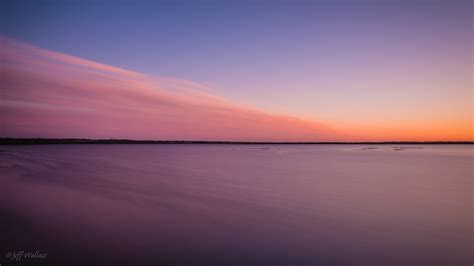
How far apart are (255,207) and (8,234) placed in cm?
634

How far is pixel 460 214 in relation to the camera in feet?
30.8

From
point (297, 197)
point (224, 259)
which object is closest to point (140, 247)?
point (224, 259)

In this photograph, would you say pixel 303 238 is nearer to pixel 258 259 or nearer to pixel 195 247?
pixel 258 259

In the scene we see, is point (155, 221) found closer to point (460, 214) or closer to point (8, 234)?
point (8, 234)

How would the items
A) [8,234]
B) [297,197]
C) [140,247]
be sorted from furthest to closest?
[297,197] < [8,234] < [140,247]

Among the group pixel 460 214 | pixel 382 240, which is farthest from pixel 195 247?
pixel 460 214

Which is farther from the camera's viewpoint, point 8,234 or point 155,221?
point 155,221

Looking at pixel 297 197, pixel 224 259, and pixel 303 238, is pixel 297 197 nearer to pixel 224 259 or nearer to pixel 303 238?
pixel 303 238

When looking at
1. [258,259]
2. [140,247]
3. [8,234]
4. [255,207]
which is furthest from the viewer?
[255,207]

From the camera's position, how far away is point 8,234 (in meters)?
6.73

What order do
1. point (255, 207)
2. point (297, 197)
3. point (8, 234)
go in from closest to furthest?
point (8, 234), point (255, 207), point (297, 197)

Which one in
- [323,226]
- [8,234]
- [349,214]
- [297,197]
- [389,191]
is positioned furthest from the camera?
[389,191]

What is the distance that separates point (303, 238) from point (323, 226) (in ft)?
4.08

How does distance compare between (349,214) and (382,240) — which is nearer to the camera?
(382,240)
